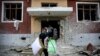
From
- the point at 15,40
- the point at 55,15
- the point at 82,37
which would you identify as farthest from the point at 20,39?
the point at 82,37

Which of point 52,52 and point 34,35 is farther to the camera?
point 34,35

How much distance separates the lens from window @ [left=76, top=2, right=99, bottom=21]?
20766 millimetres

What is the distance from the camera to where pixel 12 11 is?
20.7 m

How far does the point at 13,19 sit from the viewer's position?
20.6 m

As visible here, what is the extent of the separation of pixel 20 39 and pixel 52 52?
16.8ft

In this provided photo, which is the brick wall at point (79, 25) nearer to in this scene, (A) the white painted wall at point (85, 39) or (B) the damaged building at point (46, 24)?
(B) the damaged building at point (46, 24)

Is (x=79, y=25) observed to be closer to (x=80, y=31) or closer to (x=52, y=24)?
(x=80, y=31)

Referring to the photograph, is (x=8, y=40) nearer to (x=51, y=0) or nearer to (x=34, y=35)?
(x=34, y=35)

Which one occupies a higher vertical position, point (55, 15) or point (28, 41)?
point (55, 15)

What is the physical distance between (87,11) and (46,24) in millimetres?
3192

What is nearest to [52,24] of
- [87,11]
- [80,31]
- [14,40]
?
[80,31]

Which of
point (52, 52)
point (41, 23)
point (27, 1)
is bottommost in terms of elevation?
point (52, 52)

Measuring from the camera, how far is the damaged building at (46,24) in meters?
20.0

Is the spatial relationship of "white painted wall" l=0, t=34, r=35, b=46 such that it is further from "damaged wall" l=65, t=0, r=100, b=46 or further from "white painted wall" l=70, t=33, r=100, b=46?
"white painted wall" l=70, t=33, r=100, b=46
